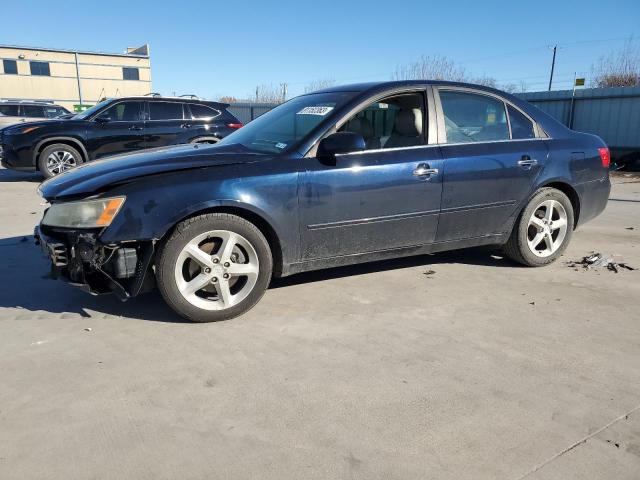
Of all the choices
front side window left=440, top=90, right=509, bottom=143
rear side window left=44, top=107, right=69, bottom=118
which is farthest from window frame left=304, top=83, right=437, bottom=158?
rear side window left=44, top=107, right=69, bottom=118

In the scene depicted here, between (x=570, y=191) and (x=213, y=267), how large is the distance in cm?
347

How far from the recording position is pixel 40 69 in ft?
147

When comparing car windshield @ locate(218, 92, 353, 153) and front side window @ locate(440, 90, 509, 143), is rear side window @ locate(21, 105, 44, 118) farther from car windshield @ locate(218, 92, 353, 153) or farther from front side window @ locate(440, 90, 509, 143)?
front side window @ locate(440, 90, 509, 143)

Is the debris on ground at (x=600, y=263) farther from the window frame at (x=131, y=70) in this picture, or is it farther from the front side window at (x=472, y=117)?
the window frame at (x=131, y=70)

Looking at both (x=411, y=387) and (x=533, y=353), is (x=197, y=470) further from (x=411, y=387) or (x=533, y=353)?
(x=533, y=353)

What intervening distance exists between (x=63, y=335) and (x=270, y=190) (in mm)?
1653

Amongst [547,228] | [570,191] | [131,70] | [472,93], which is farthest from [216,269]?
[131,70]

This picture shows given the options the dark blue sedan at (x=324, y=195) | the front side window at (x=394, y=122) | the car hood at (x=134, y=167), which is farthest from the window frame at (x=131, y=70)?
the front side window at (x=394, y=122)

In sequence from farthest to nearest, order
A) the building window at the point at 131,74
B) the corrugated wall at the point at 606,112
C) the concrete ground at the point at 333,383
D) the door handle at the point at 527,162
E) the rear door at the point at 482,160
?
the building window at the point at 131,74
the corrugated wall at the point at 606,112
the door handle at the point at 527,162
the rear door at the point at 482,160
the concrete ground at the point at 333,383

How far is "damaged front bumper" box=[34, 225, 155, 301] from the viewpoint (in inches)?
130

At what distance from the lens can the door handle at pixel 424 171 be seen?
4.09 metres

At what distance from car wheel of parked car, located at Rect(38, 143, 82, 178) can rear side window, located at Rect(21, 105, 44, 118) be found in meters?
8.67

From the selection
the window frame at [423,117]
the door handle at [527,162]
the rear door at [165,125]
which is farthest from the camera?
the rear door at [165,125]

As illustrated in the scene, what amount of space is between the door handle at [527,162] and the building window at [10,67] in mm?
49617
